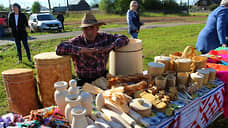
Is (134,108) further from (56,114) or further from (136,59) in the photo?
(136,59)

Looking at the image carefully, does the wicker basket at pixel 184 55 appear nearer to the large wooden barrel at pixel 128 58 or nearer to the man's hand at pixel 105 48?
the large wooden barrel at pixel 128 58

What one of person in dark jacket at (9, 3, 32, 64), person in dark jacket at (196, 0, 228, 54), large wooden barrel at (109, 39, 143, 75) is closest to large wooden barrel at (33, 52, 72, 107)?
large wooden barrel at (109, 39, 143, 75)

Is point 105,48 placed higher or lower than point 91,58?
higher

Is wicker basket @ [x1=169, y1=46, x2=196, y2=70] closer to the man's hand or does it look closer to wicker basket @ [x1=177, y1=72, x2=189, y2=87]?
wicker basket @ [x1=177, y1=72, x2=189, y2=87]

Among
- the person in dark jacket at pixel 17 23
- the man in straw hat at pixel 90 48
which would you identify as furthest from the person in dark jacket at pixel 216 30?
the person in dark jacket at pixel 17 23

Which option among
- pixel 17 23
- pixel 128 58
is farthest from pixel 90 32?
pixel 17 23

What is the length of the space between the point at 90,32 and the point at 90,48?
0.22 meters

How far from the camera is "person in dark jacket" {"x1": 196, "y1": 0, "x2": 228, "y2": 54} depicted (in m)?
2.92

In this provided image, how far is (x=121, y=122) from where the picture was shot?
3.60ft

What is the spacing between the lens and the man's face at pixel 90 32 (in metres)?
2.00

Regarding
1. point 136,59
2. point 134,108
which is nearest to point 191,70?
point 136,59

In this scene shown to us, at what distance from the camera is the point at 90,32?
79.4 inches

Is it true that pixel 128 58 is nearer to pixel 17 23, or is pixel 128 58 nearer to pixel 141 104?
pixel 141 104

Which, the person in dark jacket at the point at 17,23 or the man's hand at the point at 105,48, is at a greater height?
the person in dark jacket at the point at 17,23
